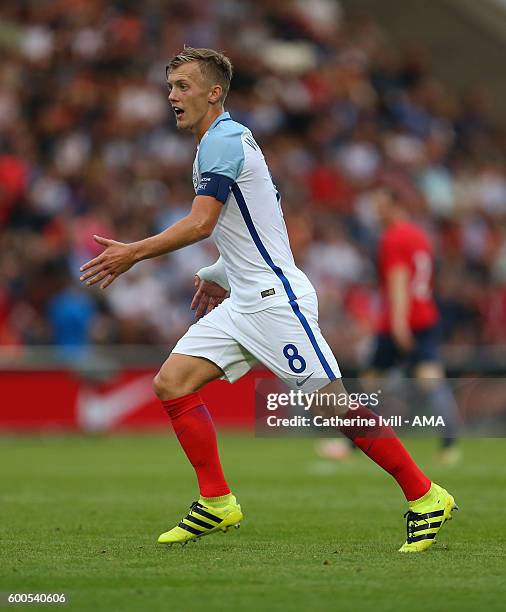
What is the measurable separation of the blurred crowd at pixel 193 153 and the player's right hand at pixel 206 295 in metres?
10.2

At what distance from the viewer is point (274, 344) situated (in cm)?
698

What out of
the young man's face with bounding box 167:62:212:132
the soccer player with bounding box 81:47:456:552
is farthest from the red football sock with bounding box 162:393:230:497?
the young man's face with bounding box 167:62:212:132

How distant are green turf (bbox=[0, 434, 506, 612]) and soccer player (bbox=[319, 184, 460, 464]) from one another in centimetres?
68

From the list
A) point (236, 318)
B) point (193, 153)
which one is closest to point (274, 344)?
point (236, 318)

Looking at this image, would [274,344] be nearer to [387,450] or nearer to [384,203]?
[387,450]

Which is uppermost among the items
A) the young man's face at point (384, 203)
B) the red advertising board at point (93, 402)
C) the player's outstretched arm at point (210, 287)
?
the young man's face at point (384, 203)

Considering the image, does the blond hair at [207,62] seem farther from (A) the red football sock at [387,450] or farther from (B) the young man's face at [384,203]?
(B) the young man's face at [384,203]

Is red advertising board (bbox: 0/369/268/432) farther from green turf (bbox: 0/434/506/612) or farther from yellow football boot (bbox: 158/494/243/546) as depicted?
yellow football boot (bbox: 158/494/243/546)

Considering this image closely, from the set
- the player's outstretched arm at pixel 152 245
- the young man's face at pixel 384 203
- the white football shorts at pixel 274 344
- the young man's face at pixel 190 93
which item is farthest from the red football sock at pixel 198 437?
the young man's face at pixel 384 203

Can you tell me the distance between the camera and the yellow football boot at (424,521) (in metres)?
6.87

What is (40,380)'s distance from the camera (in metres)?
18.0

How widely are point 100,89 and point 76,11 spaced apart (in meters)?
1.34

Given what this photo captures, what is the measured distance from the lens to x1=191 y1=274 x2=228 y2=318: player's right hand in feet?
25.2

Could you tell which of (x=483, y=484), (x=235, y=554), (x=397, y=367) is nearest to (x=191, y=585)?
(x=235, y=554)
